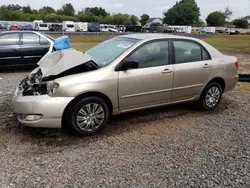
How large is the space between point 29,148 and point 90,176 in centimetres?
115

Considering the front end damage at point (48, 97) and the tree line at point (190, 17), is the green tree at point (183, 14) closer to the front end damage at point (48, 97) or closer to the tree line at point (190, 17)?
the tree line at point (190, 17)

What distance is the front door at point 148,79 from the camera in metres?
4.29

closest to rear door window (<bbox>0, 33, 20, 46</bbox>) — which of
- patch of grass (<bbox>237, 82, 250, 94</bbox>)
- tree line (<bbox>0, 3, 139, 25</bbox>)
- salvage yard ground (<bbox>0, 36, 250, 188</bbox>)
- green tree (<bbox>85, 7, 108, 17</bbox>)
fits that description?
salvage yard ground (<bbox>0, 36, 250, 188</bbox>)

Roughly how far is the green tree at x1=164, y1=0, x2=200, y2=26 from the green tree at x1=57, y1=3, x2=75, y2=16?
136ft

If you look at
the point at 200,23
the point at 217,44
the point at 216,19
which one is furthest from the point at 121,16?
the point at 217,44

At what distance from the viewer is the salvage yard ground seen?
2996 mm

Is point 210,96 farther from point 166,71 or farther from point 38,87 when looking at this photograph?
point 38,87

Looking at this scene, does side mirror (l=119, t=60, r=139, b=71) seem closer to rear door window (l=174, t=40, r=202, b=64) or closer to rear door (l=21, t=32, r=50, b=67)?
rear door window (l=174, t=40, r=202, b=64)

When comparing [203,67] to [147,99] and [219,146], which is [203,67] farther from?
[219,146]

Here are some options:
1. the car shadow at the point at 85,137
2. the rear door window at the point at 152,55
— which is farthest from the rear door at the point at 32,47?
the rear door window at the point at 152,55

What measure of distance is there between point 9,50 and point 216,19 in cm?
11239

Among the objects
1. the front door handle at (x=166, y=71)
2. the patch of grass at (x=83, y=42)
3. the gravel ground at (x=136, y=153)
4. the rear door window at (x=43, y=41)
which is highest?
the patch of grass at (x=83, y=42)

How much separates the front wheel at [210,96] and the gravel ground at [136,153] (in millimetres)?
286

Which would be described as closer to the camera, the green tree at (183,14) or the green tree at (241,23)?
the green tree at (241,23)
